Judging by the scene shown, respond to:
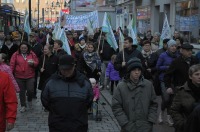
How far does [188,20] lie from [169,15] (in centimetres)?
373

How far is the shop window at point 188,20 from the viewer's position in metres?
17.2

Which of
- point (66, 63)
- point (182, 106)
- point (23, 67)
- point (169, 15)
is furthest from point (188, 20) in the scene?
point (66, 63)

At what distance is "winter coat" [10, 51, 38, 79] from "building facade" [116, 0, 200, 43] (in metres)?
8.99

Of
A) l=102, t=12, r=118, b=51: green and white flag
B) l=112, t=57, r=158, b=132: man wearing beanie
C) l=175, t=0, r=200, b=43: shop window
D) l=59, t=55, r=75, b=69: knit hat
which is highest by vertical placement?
l=175, t=0, r=200, b=43: shop window

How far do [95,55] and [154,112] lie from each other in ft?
14.5

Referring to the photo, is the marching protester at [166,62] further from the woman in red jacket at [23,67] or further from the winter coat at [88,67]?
the woman in red jacket at [23,67]

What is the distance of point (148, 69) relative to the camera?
9398 millimetres

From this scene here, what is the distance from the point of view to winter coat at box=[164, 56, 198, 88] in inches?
283

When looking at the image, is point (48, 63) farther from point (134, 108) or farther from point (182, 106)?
point (182, 106)

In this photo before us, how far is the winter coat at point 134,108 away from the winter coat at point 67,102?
42 centimetres

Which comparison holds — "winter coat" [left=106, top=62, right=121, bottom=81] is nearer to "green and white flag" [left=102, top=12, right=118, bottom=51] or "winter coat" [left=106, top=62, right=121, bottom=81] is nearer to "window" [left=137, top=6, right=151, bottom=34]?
"green and white flag" [left=102, top=12, right=118, bottom=51]

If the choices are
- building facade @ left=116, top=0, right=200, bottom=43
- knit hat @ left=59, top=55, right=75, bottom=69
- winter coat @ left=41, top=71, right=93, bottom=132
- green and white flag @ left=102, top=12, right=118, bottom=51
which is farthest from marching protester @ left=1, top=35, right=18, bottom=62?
knit hat @ left=59, top=55, right=75, bottom=69

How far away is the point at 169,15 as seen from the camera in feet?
72.0

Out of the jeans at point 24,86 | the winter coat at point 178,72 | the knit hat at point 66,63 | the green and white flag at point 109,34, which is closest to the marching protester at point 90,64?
the jeans at point 24,86
